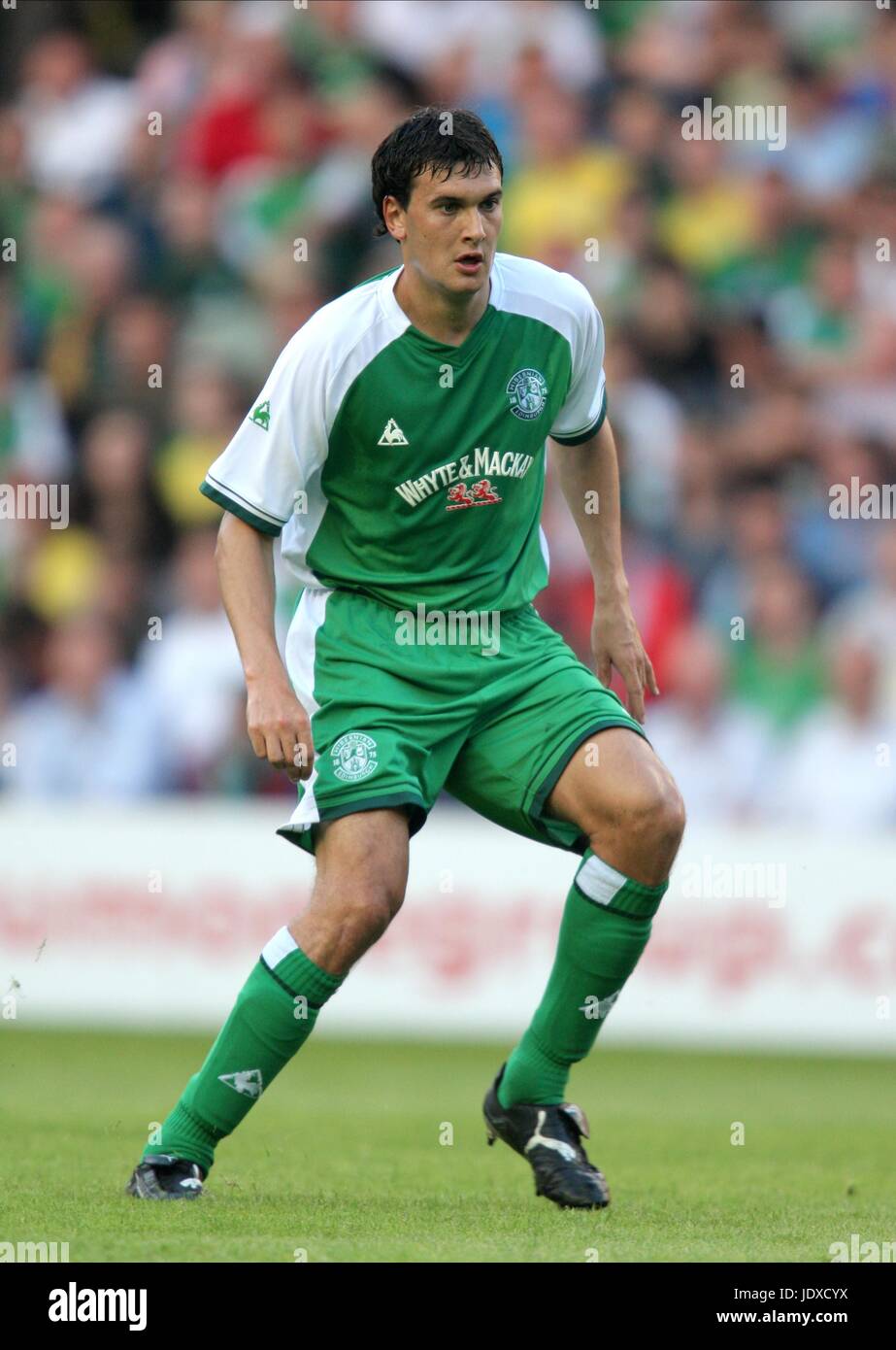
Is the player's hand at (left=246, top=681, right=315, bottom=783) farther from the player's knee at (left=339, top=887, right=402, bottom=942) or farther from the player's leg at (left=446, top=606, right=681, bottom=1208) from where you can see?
the player's leg at (left=446, top=606, right=681, bottom=1208)

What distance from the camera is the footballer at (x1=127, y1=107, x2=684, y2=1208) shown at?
514 centimetres

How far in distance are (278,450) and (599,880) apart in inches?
51.6

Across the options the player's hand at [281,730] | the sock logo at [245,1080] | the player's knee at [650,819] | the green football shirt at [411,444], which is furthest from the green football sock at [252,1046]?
the green football shirt at [411,444]

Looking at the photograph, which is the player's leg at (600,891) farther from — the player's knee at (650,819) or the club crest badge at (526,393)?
the club crest badge at (526,393)

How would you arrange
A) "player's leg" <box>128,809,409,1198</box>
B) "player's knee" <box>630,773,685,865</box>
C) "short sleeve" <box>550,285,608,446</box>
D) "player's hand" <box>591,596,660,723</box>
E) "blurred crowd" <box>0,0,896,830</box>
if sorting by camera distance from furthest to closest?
"blurred crowd" <box>0,0,896,830</box>, "player's hand" <box>591,596,660,723</box>, "short sleeve" <box>550,285,608,446</box>, "player's knee" <box>630,773,685,865</box>, "player's leg" <box>128,809,409,1198</box>

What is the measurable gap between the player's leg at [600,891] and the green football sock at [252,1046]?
646 mm

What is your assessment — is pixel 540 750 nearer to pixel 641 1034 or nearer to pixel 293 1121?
pixel 293 1121

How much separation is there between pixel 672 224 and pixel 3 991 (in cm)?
570

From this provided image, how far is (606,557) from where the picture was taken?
19.3 ft

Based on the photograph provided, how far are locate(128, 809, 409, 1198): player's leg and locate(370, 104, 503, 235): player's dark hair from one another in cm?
154

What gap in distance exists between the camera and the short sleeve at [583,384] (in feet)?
18.6

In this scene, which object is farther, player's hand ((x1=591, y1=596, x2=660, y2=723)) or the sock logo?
player's hand ((x1=591, y1=596, x2=660, y2=723))

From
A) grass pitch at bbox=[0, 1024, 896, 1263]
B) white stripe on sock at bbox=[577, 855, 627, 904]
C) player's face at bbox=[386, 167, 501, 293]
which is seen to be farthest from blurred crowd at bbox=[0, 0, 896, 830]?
player's face at bbox=[386, 167, 501, 293]

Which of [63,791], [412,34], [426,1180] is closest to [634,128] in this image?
[412,34]
